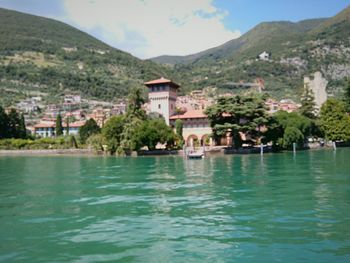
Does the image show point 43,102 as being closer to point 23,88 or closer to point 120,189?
point 23,88

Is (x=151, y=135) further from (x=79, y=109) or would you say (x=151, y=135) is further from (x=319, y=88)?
(x=79, y=109)

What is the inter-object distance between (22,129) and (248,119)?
5282cm

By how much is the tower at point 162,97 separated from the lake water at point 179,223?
55.0 m

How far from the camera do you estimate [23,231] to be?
1316 cm

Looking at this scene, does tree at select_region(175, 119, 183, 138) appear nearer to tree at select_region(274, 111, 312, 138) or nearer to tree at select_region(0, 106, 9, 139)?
tree at select_region(274, 111, 312, 138)

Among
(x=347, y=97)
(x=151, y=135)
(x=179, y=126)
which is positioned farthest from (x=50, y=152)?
(x=347, y=97)

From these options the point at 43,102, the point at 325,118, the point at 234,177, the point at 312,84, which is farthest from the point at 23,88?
the point at 234,177

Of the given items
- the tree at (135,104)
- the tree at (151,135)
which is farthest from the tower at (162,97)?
the tree at (151,135)

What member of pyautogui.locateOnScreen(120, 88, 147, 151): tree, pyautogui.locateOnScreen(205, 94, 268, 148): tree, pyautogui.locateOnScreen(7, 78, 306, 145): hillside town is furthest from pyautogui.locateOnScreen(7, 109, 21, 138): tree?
pyautogui.locateOnScreen(205, 94, 268, 148): tree

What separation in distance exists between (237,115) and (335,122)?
76.2 ft

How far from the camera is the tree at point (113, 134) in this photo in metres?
64.4

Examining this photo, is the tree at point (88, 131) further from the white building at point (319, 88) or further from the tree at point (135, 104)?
the white building at point (319, 88)

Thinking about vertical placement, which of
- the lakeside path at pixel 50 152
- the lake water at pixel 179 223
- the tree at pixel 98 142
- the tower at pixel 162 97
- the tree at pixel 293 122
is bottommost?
Answer: the lake water at pixel 179 223

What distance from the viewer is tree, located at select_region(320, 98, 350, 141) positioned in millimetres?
72938
